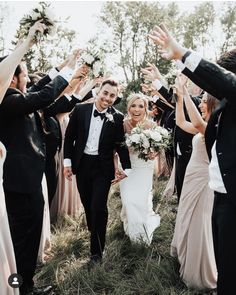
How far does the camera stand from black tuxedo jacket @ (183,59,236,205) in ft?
7.36

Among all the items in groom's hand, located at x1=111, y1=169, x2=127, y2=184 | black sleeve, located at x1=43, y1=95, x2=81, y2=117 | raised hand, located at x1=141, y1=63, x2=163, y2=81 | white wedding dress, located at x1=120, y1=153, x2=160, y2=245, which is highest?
raised hand, located at x1=141, y1=63, x2=163, y2=81

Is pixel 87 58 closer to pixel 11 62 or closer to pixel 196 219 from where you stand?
pixel 11 62

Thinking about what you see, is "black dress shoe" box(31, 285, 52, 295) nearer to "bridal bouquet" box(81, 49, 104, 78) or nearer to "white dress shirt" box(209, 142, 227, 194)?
"white dress shirt" box(209, 142, 227, 194)

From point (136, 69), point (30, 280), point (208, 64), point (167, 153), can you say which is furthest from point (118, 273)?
point (136, 69)

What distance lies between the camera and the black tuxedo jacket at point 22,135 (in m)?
3.43

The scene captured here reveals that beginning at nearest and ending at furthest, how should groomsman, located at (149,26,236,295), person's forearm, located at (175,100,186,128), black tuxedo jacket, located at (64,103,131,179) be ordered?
groomsman, located at (149,26,236,295) < person's forearm, located at (175,100,186,128) < black tuxedo jacket, located at (64,103,131,179)

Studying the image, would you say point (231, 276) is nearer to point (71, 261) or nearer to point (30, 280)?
point (30, 280)

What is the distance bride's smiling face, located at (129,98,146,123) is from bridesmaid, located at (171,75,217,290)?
5.37 feet

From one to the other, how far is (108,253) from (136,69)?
1282 inches

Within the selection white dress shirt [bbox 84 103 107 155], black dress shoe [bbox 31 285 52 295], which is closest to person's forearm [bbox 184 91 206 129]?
white dress shirt [bbox 84 103 107 155]

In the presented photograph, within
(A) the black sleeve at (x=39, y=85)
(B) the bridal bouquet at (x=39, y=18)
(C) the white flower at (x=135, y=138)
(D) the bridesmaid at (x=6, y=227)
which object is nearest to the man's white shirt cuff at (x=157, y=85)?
(C) the white flower at (x=135, y=138)

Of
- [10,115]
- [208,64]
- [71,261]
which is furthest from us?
[71,261]

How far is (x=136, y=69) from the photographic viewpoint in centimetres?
3600

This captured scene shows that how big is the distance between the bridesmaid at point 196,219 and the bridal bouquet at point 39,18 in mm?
1421
